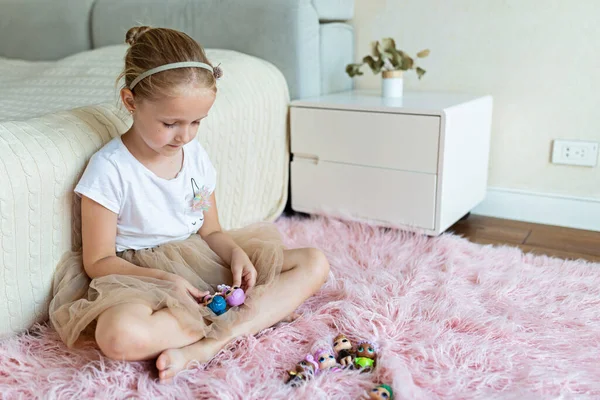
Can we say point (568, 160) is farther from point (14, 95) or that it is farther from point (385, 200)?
point (14, 95)

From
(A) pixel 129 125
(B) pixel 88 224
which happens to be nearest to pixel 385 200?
(A) pixel 129 125

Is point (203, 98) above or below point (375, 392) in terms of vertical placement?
above

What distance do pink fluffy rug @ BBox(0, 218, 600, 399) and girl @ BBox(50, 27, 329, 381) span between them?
0.05m

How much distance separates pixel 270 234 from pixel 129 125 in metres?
0.40

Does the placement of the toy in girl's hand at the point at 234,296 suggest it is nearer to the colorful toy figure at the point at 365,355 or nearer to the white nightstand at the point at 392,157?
the colorful toy figure at the point at 365,355

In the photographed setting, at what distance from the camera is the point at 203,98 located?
3.65ft

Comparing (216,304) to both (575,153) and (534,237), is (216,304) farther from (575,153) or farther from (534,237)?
(575,153)

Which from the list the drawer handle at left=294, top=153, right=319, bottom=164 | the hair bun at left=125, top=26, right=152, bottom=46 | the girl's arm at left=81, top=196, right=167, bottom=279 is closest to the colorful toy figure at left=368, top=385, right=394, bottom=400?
the girl's arm at left=81, top=196, right=167, bottom=279

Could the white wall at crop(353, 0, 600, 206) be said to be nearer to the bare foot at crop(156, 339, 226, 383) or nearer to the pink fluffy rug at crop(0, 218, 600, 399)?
the pink fluffy rug at crop(0, 218, 600, 399)

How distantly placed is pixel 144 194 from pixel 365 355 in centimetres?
52

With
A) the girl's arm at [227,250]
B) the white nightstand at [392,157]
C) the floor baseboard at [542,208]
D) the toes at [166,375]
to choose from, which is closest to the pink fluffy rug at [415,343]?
the toes at [166,375]

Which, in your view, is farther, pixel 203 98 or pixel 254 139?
pixel 254 139

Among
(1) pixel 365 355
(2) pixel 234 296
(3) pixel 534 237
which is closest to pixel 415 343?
(1) pixel 365 355

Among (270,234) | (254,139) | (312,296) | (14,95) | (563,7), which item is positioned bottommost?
(312,296)
